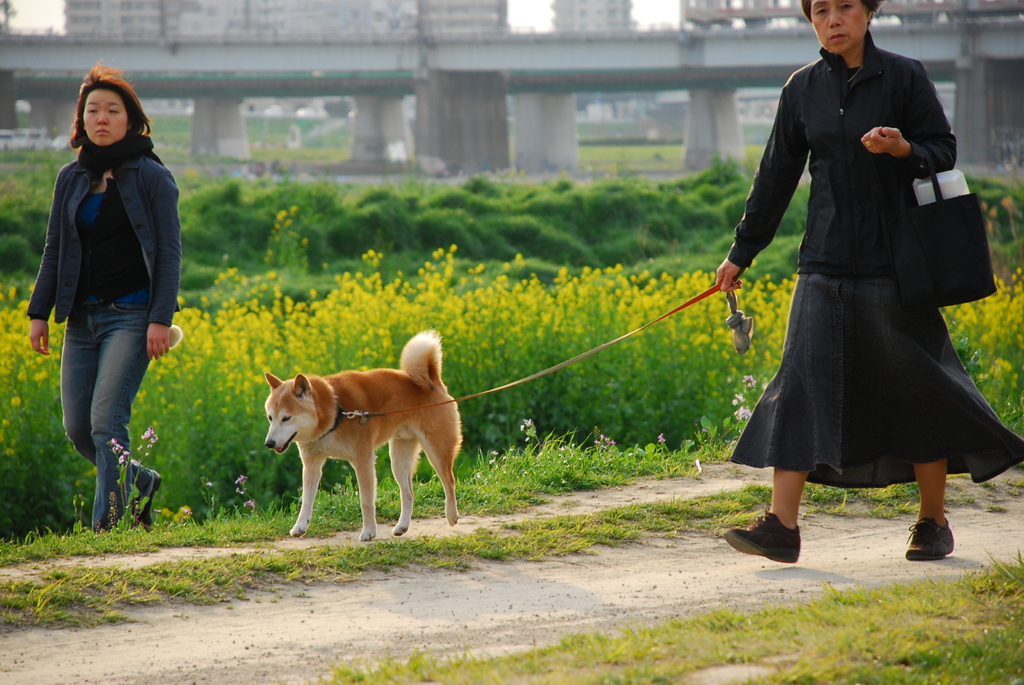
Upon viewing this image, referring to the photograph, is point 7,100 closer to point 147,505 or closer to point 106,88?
point 106,88

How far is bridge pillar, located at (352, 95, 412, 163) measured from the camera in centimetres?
6512

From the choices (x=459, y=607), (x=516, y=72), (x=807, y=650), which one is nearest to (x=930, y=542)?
(x=807, y=650)

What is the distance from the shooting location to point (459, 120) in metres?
56.1

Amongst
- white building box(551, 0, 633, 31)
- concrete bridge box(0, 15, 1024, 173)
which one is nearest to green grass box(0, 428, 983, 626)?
concrete bridge box(0, 15, 1024, 173)

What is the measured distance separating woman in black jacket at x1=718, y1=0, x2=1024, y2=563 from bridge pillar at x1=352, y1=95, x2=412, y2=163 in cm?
6201

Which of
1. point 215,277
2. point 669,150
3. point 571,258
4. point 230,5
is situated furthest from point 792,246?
point 230,5

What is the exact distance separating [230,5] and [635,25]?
10246 cm

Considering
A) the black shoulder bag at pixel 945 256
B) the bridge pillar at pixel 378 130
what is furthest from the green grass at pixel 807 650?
the bridge pillar at pixel 378 130

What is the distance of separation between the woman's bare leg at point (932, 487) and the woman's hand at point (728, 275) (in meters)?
1.09

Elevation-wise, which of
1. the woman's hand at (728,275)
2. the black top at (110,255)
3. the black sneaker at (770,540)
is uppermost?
the black top at (110,255)

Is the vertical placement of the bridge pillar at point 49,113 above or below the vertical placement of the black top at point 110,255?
above

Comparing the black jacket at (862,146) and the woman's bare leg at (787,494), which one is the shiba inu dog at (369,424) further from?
the black jacket at (862,146)

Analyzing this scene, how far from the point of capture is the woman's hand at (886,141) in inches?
147

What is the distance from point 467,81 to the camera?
56312 millimetres
